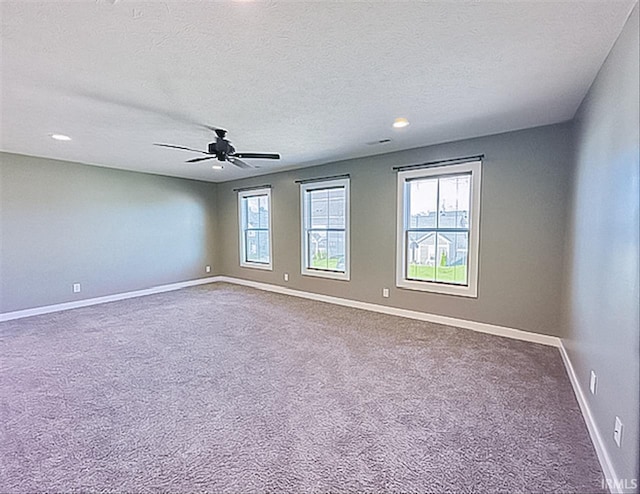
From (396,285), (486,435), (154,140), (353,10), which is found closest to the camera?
(353,10)

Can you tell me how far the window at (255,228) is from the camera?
6715 mm

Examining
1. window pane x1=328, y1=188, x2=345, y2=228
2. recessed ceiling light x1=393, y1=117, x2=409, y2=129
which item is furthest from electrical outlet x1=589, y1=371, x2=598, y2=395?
window pane x1=328, y1=188, x2=345, y2=228

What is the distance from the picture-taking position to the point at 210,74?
226cm

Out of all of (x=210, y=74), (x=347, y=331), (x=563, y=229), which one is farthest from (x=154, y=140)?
(x=563, y=229)

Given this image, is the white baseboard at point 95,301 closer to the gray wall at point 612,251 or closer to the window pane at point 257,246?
the window pane at point 257,246

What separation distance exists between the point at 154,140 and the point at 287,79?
243 centimetres

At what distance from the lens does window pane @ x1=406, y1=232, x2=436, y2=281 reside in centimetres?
452

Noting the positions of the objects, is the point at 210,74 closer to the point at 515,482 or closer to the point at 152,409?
the point at 152,409

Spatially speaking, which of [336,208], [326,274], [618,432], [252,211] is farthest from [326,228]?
[618,432]

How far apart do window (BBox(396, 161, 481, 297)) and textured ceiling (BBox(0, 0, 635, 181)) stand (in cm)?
73

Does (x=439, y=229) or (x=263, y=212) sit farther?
(x=263, y=212)

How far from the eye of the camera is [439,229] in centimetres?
442

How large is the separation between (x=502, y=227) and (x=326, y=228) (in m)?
2.82

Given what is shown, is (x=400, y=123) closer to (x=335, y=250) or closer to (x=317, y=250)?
(x=335, y=250)
